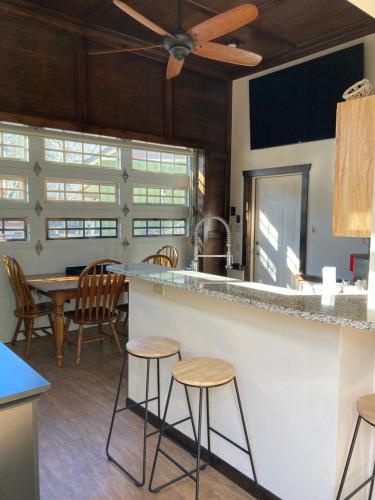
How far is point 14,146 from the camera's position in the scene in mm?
4172

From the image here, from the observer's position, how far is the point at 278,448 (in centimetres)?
186

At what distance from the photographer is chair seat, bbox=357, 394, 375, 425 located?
1486mm

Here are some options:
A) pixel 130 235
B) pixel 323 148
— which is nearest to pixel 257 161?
pixel 323 148

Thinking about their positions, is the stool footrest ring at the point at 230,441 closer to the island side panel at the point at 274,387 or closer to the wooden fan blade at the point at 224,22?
the island side panel at the point at 274,387

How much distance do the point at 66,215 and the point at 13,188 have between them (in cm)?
64

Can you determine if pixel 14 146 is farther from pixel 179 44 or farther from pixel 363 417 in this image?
pixel 363 417

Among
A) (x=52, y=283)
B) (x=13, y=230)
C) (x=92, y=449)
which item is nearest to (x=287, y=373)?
(x=92, y=449)

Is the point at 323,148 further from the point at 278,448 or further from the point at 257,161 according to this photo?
the point at 278,448

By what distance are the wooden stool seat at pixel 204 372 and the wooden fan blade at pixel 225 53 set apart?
223 centimetres

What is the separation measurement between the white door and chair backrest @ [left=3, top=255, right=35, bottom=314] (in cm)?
318

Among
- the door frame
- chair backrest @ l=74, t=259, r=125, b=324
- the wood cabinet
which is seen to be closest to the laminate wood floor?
chair backrest @ l=74, t=259, r=125, b=324

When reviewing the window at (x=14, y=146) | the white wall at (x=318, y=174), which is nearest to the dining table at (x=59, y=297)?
the window at (x=14, y=146)

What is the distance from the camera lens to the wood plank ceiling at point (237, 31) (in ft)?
12.9

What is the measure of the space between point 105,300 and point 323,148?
314 centimetres
